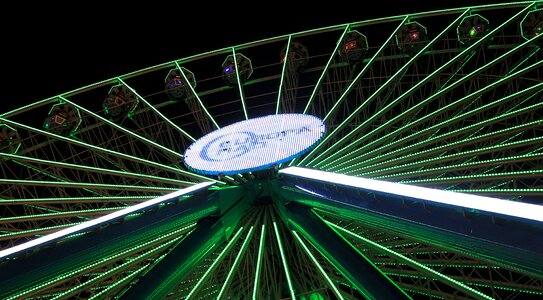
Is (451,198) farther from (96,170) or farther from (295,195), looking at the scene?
(96,170)

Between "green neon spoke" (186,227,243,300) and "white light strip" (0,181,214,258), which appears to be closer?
"white light strip" (0,181,214,258)

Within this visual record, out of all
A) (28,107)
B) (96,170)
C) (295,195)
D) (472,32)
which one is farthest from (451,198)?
(28,107)

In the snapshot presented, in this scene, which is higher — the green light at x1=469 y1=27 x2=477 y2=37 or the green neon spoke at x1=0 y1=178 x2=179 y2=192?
the green light at x1=469 y1=27 x2=477 y2=37

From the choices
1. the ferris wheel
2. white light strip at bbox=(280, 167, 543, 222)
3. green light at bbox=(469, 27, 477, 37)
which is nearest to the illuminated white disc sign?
the ferris wheel

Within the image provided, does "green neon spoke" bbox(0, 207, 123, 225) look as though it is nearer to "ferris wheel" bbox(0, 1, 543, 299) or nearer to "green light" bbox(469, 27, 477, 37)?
"ferris wheel" bbox(0, 1, 543, 299)

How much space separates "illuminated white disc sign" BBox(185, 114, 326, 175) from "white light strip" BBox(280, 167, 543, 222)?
8.18 ft

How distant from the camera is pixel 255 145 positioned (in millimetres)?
11617

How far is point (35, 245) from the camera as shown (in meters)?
8.23

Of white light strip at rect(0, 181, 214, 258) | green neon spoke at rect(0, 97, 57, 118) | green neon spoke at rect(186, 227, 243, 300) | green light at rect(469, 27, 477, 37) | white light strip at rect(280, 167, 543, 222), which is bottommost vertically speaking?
green neon spoke at rect(186, 227, 243, 300)

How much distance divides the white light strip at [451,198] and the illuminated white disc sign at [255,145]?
2.49 m

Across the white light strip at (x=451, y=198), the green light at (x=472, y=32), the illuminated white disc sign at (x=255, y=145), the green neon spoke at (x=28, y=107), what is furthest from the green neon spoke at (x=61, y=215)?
the green light at (x=472, y=32)

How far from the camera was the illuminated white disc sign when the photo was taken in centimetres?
1090

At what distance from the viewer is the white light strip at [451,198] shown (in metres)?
5.49

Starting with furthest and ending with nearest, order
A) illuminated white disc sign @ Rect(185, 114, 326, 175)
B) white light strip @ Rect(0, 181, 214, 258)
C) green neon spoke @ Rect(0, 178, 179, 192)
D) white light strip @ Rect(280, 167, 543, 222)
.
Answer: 1. green neon spoke @ Rect(0, 178, 179, 192)
2. illuminated white disc sign @ Rect(185, 114, 326, 175)
3. white light strip @ Rect(0, 181, 214, 258)
4. white light strip @ Rect(280, 167, 543, 222)
